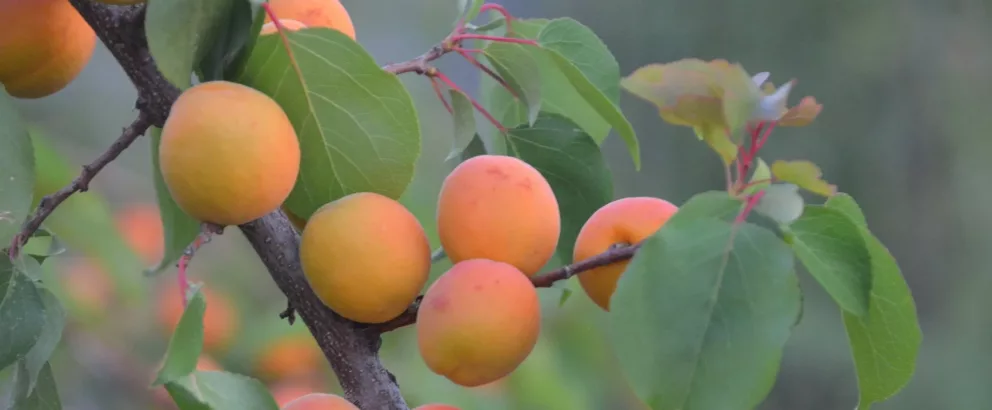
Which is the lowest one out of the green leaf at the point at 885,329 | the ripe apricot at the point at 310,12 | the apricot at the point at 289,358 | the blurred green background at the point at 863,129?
the blurred green background at the point at 863,129

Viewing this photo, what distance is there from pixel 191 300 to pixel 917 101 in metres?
1.99

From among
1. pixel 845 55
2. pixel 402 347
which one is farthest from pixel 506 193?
pixel 845 55

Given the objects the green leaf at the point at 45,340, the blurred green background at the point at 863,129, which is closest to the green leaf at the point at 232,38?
the green leaf at the point at 45,340

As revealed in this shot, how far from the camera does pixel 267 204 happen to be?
0.84 feet

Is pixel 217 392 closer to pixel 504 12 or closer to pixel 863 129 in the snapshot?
pixel 504 12

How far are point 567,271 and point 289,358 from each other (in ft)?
1.76

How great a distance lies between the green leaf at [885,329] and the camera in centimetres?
26

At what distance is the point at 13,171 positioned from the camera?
0.26 meters

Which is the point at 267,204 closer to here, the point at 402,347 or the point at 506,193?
the point at 506,193

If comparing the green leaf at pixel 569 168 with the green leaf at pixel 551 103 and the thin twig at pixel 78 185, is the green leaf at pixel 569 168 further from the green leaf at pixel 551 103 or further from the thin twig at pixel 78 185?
the thin twig at pixel 78 185

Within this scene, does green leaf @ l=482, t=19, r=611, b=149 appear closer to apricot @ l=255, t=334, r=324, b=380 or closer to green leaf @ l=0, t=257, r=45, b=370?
green leaf @ l=0, t=257, r=45, b=370

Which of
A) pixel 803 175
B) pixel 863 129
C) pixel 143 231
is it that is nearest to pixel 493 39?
pixel 803 175

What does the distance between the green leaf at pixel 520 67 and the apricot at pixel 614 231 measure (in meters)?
0.06

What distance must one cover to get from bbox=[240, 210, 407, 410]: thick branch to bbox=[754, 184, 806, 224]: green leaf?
133 millimetres
